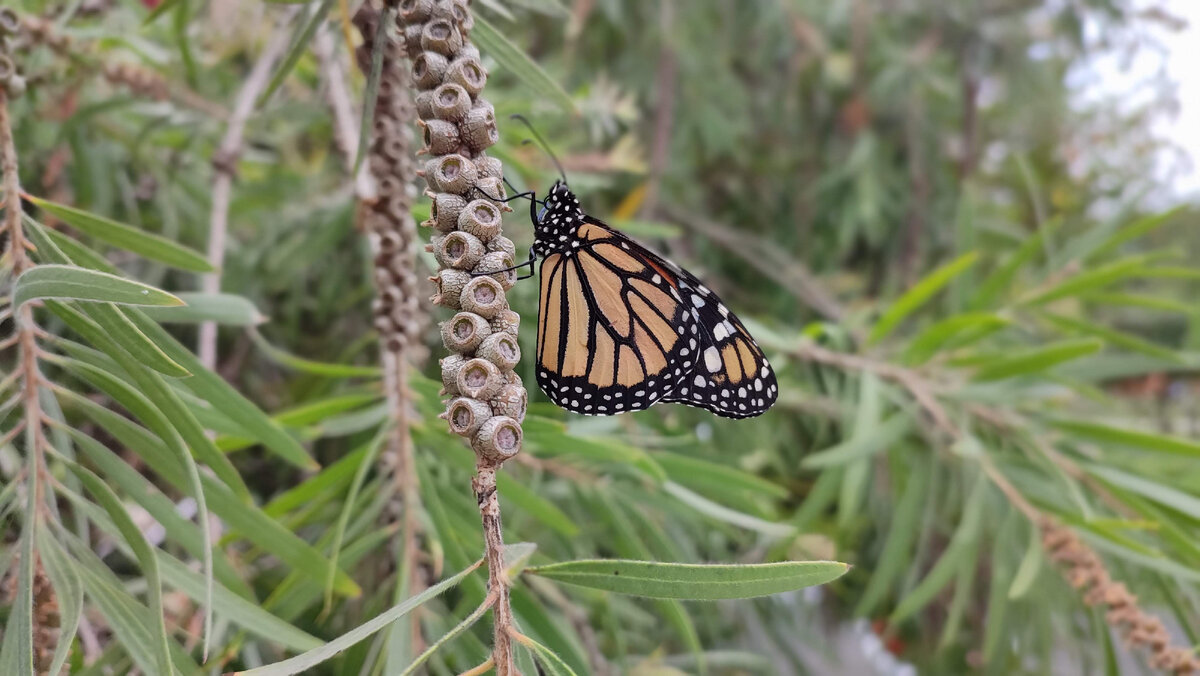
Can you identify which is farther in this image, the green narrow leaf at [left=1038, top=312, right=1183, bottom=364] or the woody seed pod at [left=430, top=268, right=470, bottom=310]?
the green narrow leaf at [left=1038, top=312, right=1183, bottom=364]

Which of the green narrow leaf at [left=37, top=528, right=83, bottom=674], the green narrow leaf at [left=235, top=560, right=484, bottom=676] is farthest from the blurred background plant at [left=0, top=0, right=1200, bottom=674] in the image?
the green narrow leaf at [left=235, top=560, right=484, bottom=676]

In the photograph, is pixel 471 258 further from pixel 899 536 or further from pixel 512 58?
pixel 899 536

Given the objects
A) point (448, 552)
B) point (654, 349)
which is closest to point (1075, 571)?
point (654, 349)

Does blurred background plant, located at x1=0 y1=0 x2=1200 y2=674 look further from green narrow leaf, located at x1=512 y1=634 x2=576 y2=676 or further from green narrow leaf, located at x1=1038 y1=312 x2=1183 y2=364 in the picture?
green narrow leaf, located at x1=512 y1=634 x2=576 y2=676

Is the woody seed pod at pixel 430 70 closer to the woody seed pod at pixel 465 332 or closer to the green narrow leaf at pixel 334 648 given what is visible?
the woody seed pod at pixel 465 332

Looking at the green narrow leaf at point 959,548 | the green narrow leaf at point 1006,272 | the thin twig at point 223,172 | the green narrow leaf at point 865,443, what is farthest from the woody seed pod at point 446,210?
the green narrow leaf at point 1006,272

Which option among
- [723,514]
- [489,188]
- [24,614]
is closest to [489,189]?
[489,188]

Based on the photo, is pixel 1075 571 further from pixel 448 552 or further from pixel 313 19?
pixel 313 19
